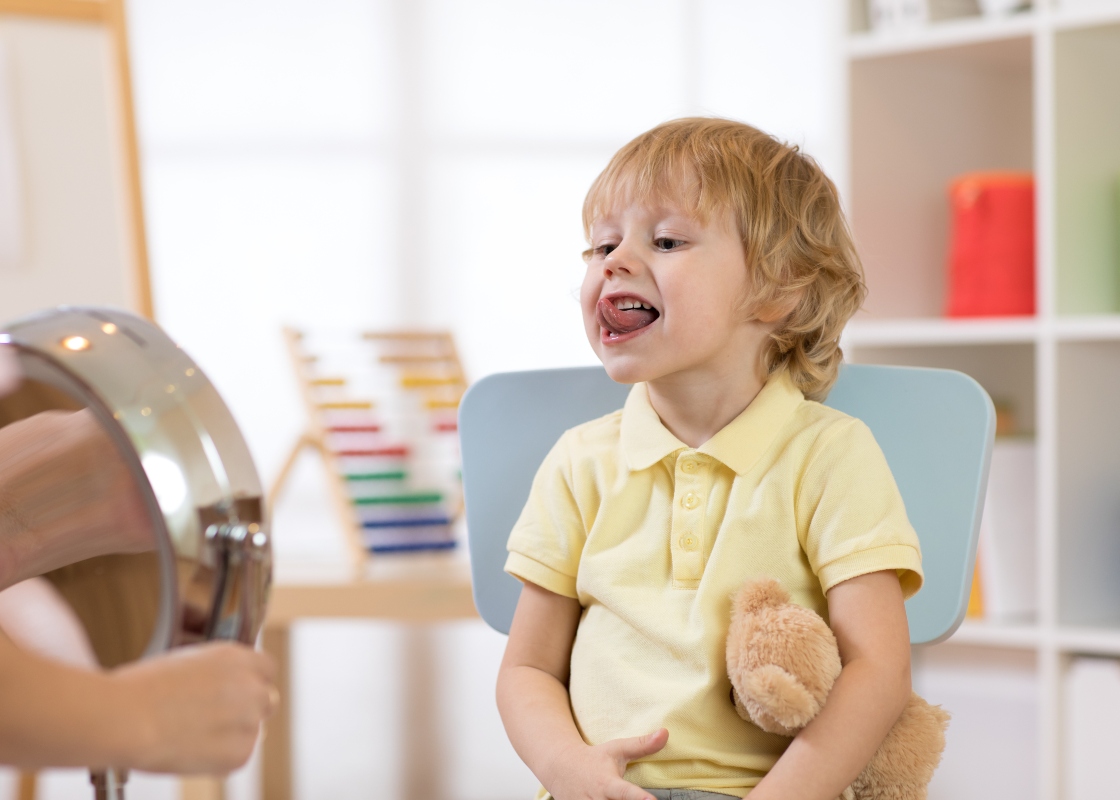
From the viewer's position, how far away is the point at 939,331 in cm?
173

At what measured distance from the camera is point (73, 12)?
6.07ft

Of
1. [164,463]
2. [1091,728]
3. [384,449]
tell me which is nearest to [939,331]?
[1091,728]

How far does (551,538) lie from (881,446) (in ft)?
0.98

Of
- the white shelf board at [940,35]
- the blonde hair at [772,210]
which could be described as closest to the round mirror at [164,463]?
the blonde hair at [772,210]

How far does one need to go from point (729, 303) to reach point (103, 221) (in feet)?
4.28

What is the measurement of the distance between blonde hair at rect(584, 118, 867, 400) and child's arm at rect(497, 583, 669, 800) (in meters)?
0.28

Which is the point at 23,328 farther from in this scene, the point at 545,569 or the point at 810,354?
the point at 810,354

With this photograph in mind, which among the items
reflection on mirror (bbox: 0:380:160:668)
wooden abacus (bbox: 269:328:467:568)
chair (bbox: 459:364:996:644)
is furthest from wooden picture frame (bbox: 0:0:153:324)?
reflection on mirror (bbox: 0:380:160:668)

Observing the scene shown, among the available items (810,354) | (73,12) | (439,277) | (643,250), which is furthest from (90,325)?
(439,277)

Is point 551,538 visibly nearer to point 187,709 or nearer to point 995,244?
point 187,709

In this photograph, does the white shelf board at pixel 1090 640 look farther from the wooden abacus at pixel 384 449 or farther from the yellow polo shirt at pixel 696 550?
the wooden abacus at pixel 384 449

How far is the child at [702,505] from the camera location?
81cm

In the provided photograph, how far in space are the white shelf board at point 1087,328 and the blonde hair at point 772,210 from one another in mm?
795

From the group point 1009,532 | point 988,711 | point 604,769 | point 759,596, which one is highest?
point 759,596
